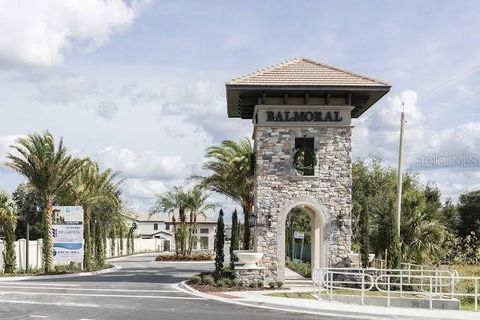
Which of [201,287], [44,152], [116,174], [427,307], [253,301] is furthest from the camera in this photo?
[116,174]

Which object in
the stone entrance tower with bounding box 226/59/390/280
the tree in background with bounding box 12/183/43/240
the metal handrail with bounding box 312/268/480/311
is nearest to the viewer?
the metal handrail with bounding box 312/268/480/311

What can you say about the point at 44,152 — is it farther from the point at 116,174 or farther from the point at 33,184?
the point at 116,174

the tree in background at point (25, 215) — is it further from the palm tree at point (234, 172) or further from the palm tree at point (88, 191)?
the palm tree at point (234, 172)

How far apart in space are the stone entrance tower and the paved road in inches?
205

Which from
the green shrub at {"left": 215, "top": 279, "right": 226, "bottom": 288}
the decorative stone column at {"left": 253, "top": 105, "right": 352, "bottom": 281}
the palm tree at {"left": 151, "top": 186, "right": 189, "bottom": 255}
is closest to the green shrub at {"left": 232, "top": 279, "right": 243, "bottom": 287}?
the green shrub at {"left": 215, "top": 279, "right": 226, "bottom": 288}

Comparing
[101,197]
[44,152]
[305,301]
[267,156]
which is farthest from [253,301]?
[101,197]

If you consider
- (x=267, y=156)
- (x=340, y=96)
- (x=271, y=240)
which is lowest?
(x=271, y=240)

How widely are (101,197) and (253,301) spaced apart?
95.9ft

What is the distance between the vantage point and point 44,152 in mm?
37281

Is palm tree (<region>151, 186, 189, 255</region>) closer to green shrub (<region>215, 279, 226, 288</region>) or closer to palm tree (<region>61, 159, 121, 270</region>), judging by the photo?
palm tree (<region>61, 159, 121, 270</region>)

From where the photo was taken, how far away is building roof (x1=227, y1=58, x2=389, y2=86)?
27562 mm

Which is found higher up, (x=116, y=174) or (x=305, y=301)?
(x=116, y=174)

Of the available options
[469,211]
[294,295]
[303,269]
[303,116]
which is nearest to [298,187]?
[303,116]

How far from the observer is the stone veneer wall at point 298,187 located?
27.6 m
